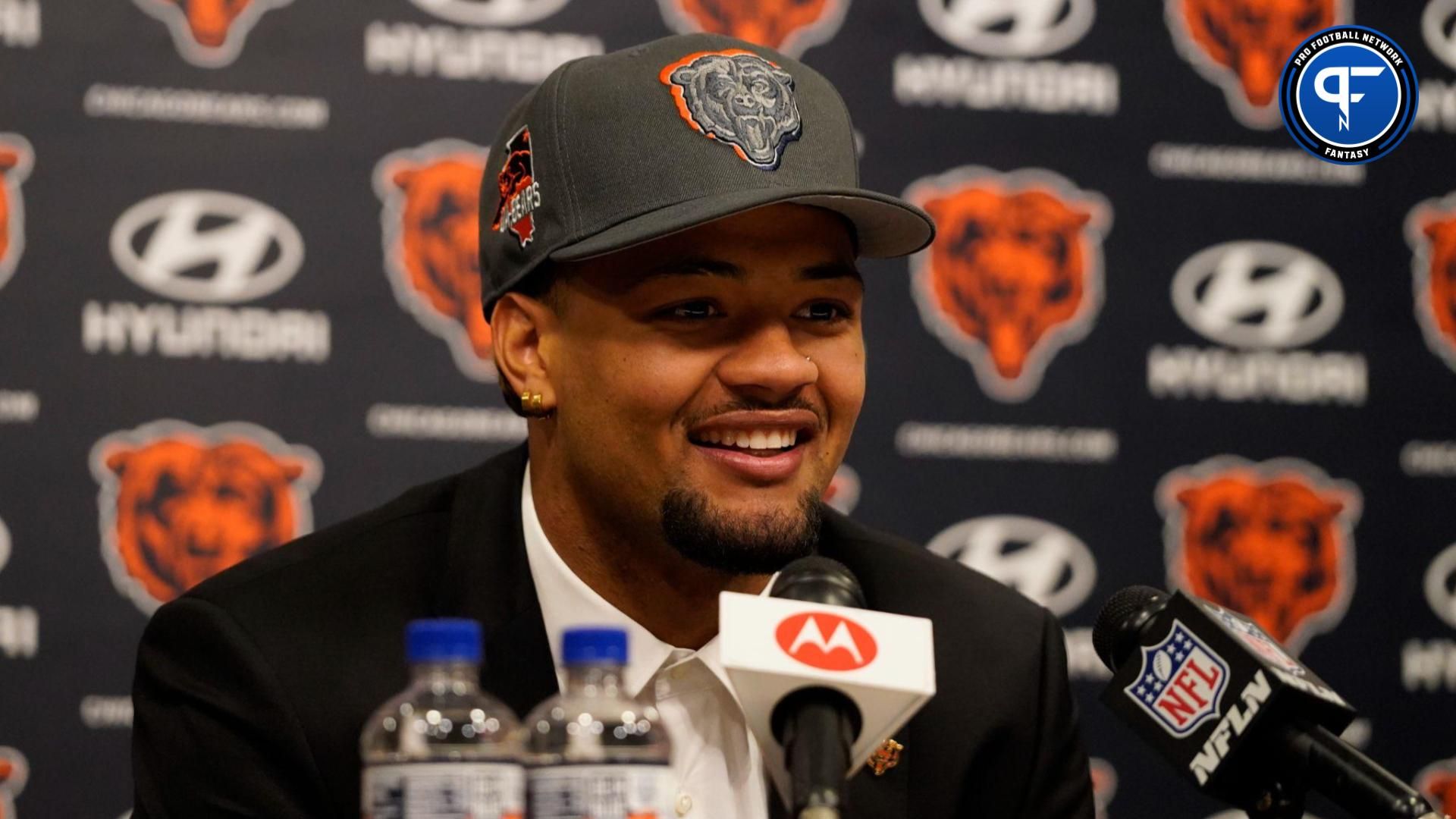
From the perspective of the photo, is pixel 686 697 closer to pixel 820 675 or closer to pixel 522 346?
pixel 522 346

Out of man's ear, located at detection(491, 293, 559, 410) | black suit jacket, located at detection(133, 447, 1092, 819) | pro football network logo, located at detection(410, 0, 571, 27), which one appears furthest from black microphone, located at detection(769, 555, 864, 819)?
pro football network logo, located at detection(410, 0, 571, 27)

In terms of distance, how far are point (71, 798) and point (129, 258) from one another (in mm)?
967

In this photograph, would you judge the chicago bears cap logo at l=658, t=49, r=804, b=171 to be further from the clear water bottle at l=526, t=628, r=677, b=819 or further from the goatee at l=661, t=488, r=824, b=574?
the clear water bottle at l=526, t=628, r=677, b=819

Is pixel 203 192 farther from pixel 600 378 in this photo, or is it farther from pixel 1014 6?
pixel 1014 6

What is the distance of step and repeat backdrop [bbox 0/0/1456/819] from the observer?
3.09 m

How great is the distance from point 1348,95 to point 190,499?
2485mm

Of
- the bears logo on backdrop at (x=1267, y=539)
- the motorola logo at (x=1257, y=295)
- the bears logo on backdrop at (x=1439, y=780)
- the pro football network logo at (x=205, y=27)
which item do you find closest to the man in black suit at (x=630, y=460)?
the pro football network logo at (x=205, y=27)

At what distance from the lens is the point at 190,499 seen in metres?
3.14

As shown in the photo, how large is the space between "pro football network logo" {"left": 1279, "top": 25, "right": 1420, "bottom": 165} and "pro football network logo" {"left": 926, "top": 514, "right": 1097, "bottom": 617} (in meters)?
1.00

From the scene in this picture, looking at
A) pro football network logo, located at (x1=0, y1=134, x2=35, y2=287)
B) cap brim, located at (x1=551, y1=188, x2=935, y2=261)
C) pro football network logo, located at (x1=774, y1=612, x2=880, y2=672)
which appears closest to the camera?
pro football network logo, located at (x1=774, y1=612, x2=880, y2=672)

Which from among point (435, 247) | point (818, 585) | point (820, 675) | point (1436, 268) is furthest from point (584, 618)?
point (1436, 268)

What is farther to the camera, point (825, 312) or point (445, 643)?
point (825, 312)

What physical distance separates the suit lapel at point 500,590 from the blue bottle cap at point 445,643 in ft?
2.20

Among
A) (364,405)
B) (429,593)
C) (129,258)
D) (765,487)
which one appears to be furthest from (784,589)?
(129,258)
